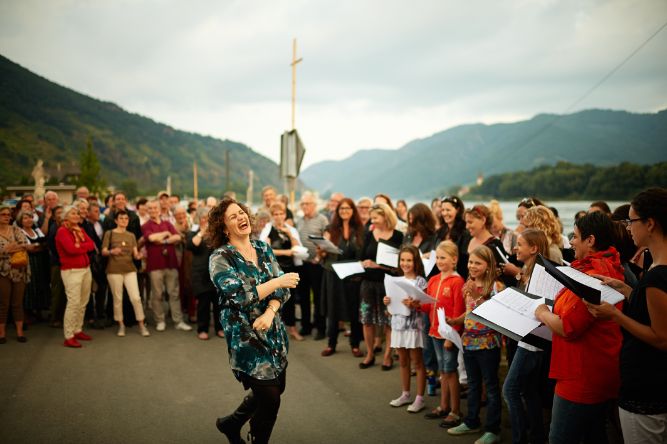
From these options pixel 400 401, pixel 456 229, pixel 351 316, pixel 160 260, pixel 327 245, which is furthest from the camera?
pixel 160 260

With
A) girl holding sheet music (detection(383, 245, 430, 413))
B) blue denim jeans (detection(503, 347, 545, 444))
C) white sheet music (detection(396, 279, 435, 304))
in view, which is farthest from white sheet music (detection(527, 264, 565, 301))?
girl holding sheet music (detection(383, 245, 430, 413))

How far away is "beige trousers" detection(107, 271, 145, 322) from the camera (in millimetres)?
7756

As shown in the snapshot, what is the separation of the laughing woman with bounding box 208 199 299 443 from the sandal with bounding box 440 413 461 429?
188 cm

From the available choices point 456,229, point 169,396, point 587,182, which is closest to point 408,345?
point 456,229

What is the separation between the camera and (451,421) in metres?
4.39

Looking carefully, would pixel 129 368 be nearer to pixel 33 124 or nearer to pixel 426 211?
pixel 426 211

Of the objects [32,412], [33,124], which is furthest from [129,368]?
[33,124]

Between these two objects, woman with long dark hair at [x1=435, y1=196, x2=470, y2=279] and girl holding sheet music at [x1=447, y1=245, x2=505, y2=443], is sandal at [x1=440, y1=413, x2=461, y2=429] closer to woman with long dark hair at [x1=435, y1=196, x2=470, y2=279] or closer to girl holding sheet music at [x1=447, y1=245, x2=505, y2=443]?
girl holding sheet music at [x1=447, y1=245, x2=505, y2=443]

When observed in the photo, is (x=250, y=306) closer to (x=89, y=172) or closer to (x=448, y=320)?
(x=448, y=320)

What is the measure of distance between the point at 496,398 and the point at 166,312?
754 cm

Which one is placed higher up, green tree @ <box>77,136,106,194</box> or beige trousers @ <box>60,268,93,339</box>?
green tree @ <box>77,136,106,194</box>

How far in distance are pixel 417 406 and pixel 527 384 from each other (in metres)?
1.39

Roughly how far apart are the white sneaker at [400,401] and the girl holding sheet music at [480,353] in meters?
0.77

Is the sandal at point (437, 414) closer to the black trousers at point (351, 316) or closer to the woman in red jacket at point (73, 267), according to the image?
the black trousers at point (351, 316)
